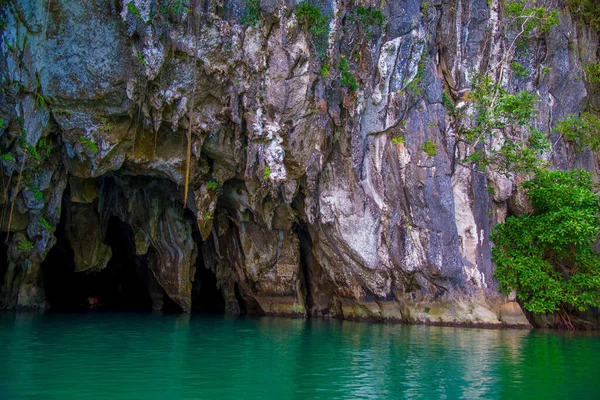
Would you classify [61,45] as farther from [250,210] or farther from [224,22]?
[250,210]

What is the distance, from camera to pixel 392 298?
18.8 metres

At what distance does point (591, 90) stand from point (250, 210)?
14899mm

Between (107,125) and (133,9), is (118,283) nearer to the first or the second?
(107,125)

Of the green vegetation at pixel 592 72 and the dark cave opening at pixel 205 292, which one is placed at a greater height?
the green vegetation at pixel 592 72

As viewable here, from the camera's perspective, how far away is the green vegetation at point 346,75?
17.1 metres

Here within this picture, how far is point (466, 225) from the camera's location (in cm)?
1862

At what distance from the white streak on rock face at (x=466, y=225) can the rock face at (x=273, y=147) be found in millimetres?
49

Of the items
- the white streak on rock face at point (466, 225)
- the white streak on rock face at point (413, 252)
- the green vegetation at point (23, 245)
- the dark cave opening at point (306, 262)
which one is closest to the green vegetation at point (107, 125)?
the green vegetation at point (23, 245)

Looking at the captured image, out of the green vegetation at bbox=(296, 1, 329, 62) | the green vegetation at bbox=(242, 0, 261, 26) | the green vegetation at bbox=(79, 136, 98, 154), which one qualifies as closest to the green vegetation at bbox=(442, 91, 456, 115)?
the green vegetation at bbox=(296, 1, 329, 62)

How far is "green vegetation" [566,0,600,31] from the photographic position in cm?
2192

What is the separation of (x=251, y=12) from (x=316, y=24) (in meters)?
1.95

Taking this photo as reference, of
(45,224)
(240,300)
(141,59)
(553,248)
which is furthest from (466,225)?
(45,224)

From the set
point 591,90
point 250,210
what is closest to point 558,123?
point 591,90

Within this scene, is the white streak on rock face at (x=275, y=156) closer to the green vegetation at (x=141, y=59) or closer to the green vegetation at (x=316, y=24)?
the green vegetation at (x=316, y=24)
